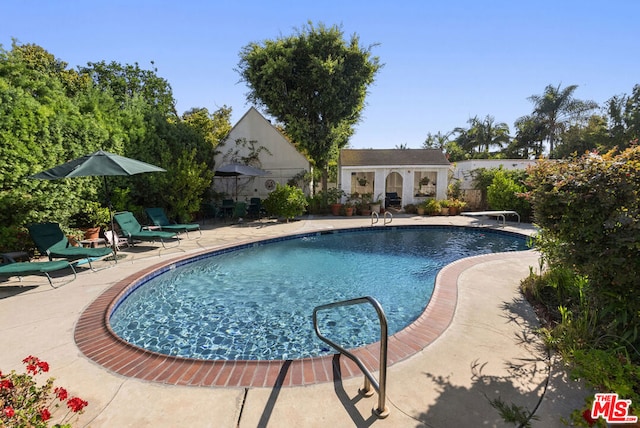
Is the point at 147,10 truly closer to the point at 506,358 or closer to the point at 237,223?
the point at 237,223

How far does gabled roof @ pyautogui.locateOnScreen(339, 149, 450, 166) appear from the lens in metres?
18.5

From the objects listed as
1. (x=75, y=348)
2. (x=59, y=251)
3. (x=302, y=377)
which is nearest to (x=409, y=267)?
(x=302, y=377)

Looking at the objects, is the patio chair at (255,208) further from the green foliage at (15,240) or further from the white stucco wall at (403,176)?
the green foliage at (15,240)

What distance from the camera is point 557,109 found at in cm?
3188

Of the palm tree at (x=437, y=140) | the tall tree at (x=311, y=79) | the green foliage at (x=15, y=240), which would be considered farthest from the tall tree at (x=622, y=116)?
the green foliage at (x=15, y=240)

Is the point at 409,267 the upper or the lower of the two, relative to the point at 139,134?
lower

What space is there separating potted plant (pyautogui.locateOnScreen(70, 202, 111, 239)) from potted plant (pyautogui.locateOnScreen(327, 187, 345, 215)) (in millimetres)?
11173

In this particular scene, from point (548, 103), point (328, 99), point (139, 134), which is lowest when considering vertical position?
point (139, 134)

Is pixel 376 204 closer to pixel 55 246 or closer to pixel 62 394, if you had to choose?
pixel 55 246

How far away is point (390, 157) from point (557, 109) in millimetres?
26335

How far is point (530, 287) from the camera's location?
206 inches

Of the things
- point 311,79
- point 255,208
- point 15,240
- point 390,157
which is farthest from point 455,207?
point 15,240

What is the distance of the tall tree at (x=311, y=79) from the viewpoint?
55.8ft

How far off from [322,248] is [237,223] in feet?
19.3
